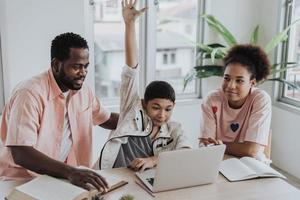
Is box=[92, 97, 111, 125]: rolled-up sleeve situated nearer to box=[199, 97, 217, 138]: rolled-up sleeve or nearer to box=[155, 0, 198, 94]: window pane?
box=[199, 97, 217, 138]: rolled-up sleeve

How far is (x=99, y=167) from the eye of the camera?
1.75m

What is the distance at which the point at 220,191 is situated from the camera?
4.91 ft

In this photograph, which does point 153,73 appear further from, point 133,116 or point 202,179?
point 202,179

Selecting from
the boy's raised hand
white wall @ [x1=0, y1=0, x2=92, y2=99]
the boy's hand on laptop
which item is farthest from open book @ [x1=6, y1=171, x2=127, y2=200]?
white wall @ [x1=0, y1=0, x2=92, y2=99]

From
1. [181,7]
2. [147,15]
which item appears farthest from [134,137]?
[181,7]

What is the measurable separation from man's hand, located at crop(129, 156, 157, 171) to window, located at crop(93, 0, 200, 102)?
5.34ft

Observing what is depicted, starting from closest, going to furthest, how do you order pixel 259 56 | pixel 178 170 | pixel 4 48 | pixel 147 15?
pixel 178 170
pixel 259 56
pixel 4 48
pixel 147 15

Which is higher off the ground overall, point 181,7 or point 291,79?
point 181,7

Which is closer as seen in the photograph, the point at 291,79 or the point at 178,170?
the point at 178,170

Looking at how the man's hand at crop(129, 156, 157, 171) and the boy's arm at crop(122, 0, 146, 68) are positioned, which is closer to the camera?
the man's hand at crop(129, 156, 157, 171)

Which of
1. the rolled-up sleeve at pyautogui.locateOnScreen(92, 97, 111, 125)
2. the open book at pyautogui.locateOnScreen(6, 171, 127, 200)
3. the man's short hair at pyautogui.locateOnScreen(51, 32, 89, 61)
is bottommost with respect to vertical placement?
the open book at pyautogui.locateOnScreen(6, 171, 127, 200)

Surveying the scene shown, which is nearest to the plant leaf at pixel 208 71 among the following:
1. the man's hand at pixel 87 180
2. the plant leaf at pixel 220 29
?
the plant leaf at pixel 220 29

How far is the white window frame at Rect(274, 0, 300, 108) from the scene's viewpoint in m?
3.28

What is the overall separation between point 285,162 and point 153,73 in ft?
4.56
